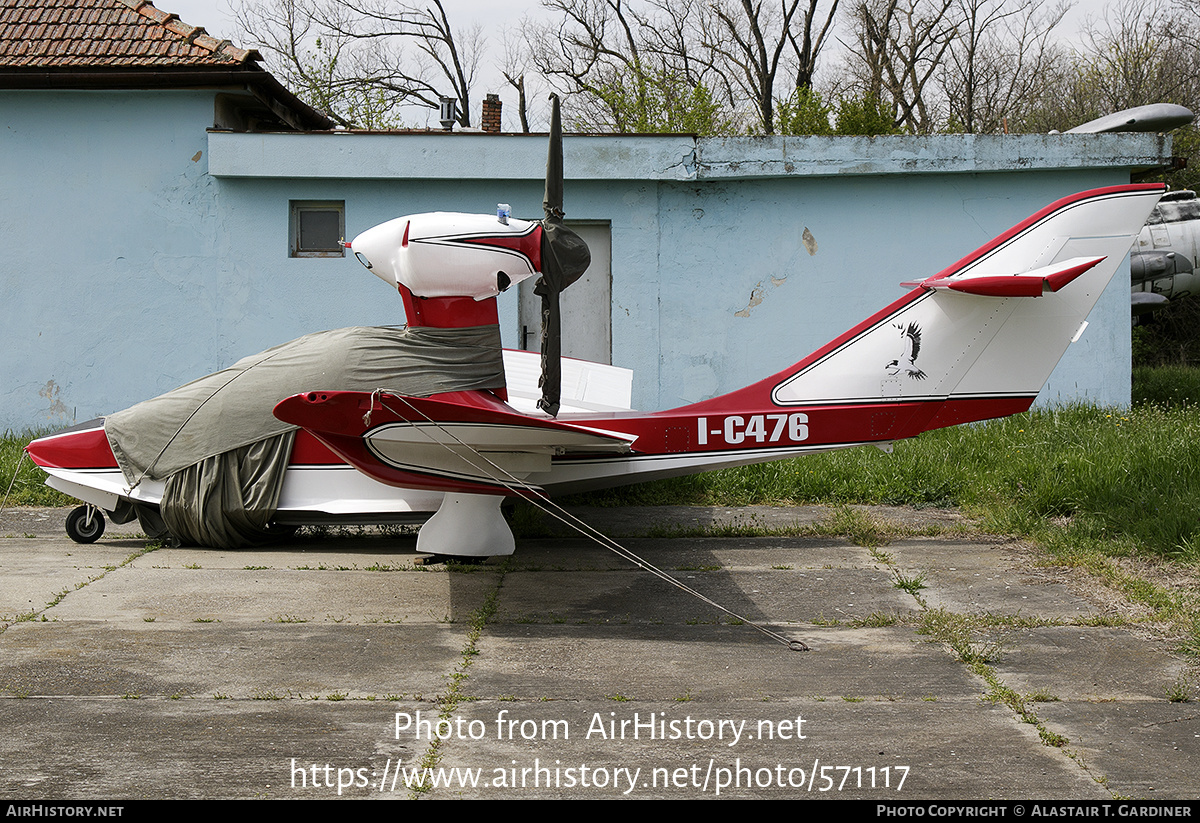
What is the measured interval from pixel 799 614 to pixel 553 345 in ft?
7.31

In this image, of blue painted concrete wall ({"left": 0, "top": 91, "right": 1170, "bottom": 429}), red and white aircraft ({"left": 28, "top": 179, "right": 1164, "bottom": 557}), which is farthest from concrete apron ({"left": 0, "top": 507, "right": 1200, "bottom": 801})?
blue painted concrete wall ({"left": 0, "top": 91, "right": 1170, "bottom": 429})

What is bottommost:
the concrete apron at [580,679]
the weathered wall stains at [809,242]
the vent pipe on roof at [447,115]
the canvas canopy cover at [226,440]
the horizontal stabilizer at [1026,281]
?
the concrete apron at [580,679]

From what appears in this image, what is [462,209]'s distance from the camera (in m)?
11.3

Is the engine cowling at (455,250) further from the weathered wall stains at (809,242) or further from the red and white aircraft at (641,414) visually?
the weathered wall stains at (809,242)

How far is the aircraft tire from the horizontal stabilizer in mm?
6342

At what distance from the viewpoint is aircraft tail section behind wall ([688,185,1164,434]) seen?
6781mm

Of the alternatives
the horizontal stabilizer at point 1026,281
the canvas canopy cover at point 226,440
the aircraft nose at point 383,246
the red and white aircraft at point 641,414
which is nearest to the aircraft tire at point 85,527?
the red and white aircraft at point 641,414

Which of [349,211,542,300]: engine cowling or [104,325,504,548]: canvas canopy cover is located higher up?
[349,211,542,300]: engine cowling

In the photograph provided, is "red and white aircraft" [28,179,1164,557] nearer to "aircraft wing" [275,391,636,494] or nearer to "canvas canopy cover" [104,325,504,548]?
"aircraft wing" [275,391,636,494]

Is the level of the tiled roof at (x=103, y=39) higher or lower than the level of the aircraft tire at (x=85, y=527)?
higher

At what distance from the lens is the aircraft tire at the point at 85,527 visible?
25.7 ft

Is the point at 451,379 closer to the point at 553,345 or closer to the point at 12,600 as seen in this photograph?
the point at 553,345

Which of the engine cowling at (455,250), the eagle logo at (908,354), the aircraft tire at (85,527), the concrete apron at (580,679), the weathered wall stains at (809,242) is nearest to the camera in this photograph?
the concrete apron at (580,679)

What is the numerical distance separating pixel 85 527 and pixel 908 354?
21.2 ft
